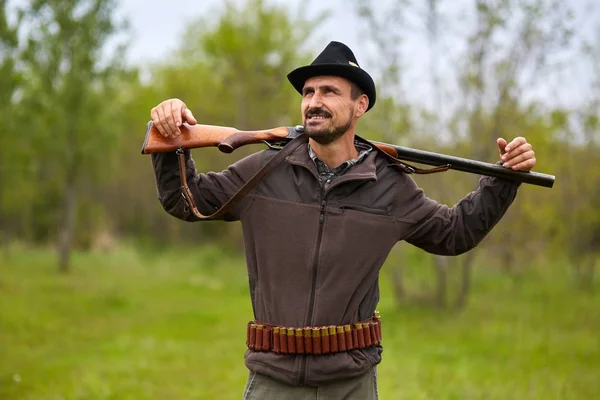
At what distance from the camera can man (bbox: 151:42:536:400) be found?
11.8ft

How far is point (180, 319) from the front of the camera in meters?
13.1

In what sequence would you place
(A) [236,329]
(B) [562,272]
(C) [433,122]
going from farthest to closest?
(B) [562,272] < (C) [433,122] < (A) [236,329]

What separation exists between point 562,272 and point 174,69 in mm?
21238

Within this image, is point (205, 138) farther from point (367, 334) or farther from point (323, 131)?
point (367, 334)

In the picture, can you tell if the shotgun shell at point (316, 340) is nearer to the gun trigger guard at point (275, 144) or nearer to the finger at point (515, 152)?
the gun trigger guard at point (275, 144)

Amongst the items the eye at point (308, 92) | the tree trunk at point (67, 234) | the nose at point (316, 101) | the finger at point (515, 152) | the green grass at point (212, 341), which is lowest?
the green grass at point (212, 341)

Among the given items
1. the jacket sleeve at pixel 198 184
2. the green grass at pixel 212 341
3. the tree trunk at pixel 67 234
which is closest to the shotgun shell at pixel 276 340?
the jacket sleeve at pixel 198 184

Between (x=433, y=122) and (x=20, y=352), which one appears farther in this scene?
(x=433, y=122)

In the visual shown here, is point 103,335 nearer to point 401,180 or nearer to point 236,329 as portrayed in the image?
point 236,329

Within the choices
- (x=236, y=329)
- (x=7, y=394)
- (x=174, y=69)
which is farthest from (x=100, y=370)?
(x=174, y=69)

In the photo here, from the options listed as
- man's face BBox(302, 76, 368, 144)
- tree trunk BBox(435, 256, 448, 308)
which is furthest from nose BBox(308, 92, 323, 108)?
tree trunk BBox(435, 256, 448, 308)

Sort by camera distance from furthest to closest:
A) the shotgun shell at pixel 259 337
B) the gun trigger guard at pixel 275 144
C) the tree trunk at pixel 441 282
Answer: the tree trunk at pixel 441 282, the gun trigger guard at pixel 275 144, the shotgun shell at pixel 259 337

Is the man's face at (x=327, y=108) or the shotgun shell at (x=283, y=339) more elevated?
the man's face at (x=327, y=108)

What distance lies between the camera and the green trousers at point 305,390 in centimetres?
361
